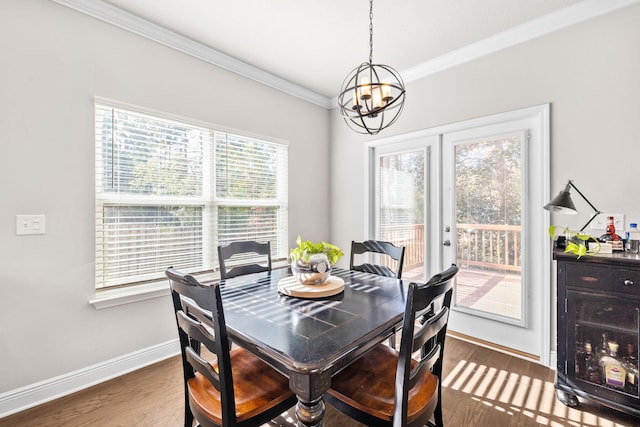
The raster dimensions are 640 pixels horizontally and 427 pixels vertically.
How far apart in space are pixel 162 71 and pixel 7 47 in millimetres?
925

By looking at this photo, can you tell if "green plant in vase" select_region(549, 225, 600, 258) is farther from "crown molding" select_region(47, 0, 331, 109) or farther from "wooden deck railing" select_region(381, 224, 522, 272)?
"crown molding" select_region(47, 0, 331, 109)

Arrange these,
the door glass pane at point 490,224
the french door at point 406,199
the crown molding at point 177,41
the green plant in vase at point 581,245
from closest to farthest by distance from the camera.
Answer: the green plant in vase at point 581,245 → the crown molding at point 177,41 → the door glass pane at point 490,224 → the french door at point 406,199

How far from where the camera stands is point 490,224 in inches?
109

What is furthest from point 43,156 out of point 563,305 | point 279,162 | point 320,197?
point 563,305

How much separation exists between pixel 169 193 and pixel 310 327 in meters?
1.92

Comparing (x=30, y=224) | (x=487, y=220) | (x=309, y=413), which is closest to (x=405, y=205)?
(x=487, y=220)

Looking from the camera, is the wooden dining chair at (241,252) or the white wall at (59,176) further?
the wooden dining chair at (241,252)

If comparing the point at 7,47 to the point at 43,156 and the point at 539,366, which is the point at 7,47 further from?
the point at 539,366

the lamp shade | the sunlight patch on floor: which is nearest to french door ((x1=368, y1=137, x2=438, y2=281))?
the sunlight patch on floor

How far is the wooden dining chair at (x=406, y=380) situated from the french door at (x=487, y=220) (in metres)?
1.62

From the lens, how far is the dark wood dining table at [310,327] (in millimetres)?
1062

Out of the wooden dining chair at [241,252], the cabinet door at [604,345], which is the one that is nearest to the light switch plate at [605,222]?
the cabinet door at [604,345]

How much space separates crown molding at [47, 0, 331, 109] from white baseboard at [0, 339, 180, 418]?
2.57m

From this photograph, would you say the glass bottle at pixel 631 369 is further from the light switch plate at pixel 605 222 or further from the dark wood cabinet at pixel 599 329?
the light switch plate at pixel 605 222
